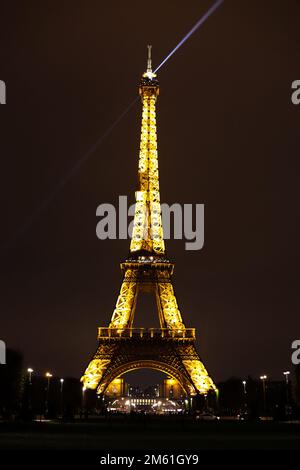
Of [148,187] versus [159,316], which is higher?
[148,187]

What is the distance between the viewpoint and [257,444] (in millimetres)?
24859

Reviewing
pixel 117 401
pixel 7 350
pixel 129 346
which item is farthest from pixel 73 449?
pixel 117 401

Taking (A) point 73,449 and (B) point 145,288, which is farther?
(B) point 145,288

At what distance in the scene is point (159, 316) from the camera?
73312 mm

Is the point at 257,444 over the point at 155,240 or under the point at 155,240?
under

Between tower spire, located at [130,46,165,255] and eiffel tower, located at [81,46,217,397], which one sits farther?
tower spire, located at [130,46,165,255]

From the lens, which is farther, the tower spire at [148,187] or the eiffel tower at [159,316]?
the tower spire at [148,187]

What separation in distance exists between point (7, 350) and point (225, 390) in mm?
36075

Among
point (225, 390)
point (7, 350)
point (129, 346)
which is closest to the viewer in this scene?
point (7, 350)

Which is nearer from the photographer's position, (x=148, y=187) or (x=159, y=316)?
(x=159, y=316)

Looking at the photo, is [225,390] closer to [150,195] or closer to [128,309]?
[128,309]

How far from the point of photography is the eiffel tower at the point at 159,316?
69312 millimetres

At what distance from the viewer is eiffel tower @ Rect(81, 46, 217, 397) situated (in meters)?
69.3
